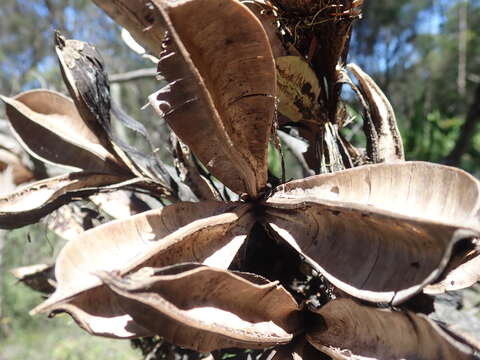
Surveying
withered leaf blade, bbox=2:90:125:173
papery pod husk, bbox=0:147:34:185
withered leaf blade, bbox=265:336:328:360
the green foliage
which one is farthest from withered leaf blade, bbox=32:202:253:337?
the green foliage

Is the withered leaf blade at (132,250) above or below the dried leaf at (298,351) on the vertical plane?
above

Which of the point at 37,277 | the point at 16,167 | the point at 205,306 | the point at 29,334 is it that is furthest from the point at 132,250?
the point at 29,334

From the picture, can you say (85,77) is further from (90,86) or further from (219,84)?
(219,84)

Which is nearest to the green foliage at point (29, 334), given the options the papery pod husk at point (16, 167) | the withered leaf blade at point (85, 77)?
the papery pod husk at point (16, 167)

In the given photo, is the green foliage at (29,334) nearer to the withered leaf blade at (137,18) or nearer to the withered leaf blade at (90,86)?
the withered leaf blade at (90,86)

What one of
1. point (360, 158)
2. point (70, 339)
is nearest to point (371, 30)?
point (70, 339)

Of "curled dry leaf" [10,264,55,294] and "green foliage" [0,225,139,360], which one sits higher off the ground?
"curled dry leaf" [10,264,55,294]

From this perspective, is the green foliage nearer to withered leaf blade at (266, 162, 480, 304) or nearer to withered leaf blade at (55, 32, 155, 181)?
withered leaf blade at (55, 32, 155, 181)
